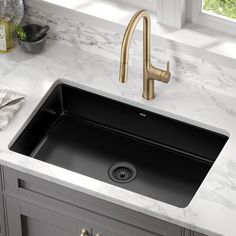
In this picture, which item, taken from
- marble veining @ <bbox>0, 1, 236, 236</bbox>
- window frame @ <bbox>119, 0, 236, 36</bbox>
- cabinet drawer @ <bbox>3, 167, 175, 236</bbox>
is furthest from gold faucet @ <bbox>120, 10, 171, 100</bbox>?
cabinet drawer @ <bbox>3, 167, 175, 236</bbox>

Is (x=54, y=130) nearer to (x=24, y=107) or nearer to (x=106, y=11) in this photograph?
(x=24, y=107)

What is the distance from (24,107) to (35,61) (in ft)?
0.94

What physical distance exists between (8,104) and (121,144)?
20.3 inches

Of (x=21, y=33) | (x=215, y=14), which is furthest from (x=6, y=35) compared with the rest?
(x=215, y=14)

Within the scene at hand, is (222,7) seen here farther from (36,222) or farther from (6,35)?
(36,222)

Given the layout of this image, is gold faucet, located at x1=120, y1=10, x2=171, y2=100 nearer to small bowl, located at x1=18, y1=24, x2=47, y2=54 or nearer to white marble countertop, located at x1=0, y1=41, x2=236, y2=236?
white marble countertop, located at x1=0, y1=41, x2=236, y2=236

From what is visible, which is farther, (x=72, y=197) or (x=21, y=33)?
(x=21, y=33)

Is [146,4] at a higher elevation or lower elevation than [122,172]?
higher

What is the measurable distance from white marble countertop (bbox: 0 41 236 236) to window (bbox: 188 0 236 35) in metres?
0.26

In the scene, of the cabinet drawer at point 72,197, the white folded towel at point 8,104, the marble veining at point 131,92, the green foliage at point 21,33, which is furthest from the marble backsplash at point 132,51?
the cabinet drawer at point 72,197

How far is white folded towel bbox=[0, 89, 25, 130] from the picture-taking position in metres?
3.28

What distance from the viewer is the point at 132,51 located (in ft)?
11.4

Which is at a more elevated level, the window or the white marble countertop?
the window

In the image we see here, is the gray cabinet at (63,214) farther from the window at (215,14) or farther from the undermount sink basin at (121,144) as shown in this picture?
the window at (215,14)
